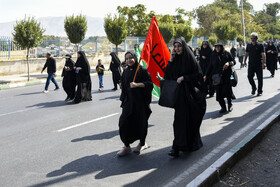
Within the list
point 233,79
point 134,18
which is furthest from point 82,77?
point 134,18

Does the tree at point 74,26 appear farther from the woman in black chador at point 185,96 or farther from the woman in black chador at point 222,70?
the woman in black chador at point 185,96

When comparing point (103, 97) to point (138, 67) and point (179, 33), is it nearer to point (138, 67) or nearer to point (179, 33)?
point (138, 67)

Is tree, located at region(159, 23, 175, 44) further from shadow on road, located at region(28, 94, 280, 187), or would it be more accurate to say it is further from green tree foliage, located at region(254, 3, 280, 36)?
green tree foliage, located at region(254, 3, 280, 36)

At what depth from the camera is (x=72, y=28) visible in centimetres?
2542

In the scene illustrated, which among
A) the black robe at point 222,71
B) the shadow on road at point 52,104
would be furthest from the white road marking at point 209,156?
the shadow on road at point 52,104

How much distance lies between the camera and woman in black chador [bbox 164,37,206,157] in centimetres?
502

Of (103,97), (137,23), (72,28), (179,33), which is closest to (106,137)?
(103,97)

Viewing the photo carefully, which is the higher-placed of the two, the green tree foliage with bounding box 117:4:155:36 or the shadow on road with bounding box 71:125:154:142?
the green tree foliage with bounding box 117:4:155:36

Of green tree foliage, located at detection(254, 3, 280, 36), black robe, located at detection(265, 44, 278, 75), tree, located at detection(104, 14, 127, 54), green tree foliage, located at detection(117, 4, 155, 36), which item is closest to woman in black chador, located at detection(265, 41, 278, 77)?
black robe, located at detection(265, 44, 278, 75)

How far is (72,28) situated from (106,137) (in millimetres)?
20230

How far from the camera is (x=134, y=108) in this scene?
209 inches

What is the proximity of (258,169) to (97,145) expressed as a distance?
265cm

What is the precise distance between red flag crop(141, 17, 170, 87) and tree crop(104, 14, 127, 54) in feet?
72.9

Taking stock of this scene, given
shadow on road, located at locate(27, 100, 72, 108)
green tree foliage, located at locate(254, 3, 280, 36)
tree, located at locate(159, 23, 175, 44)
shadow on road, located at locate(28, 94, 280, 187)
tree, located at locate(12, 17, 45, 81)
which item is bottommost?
shadow on road, located at locate(28, 94, 280, 187)
